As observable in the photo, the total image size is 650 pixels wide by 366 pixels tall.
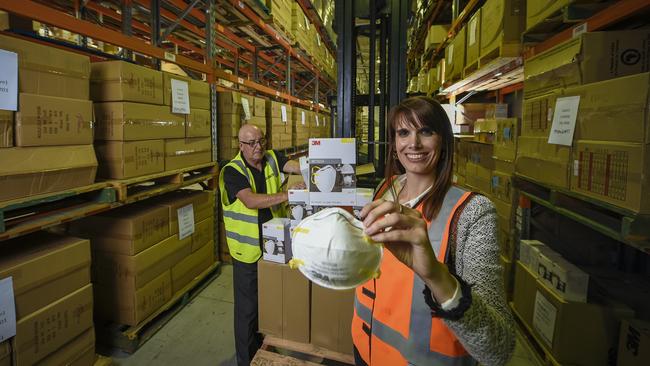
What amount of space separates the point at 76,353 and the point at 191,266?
152 cm

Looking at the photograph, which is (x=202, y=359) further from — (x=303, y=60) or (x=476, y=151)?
(x=303, y=60)

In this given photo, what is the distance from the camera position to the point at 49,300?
221 centimetres

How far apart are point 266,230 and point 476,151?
3.55m

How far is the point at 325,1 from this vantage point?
8992 millimetres

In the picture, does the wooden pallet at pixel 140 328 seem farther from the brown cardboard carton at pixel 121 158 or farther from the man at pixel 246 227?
the brown cardboard carton at pixel 121 158

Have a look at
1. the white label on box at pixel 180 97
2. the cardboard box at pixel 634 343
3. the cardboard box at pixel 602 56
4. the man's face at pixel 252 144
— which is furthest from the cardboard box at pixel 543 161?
the white label on box at pixel 180 97

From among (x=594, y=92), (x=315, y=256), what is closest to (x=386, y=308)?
(x=315, y=256)

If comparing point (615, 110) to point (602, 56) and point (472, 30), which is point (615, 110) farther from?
point (472, 30)

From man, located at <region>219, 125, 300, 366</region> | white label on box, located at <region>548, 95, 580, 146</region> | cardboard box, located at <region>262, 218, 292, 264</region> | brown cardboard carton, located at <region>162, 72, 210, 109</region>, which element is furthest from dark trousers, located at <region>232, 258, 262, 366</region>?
white label on box, located at <region>548, 95, 580, 146</region>

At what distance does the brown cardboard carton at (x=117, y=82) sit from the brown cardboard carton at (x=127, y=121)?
6cm

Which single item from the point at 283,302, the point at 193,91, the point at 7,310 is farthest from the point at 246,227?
the point at 193,91

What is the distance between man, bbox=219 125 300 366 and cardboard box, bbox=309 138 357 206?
22.5 inches

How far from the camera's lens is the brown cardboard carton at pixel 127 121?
2.72 metres

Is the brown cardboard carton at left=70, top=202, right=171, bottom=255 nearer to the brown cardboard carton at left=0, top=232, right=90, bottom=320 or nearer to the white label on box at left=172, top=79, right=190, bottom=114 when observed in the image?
the brown cardboard carton at left=0, top=232, right=90, bottom=320
